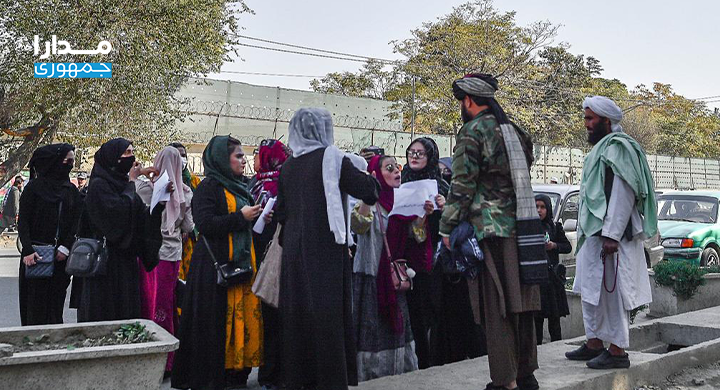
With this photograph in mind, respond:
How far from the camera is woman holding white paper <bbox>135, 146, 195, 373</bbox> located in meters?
6.00

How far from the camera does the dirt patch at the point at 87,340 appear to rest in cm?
411

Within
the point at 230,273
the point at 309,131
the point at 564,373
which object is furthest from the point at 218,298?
the point at 564,373

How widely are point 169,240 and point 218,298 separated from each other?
1.41 meters

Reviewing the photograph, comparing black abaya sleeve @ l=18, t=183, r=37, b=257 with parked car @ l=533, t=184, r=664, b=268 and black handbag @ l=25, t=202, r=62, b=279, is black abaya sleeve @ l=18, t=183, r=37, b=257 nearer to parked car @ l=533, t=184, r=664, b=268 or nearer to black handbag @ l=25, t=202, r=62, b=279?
black handbag @ l=25, t=202, r=62, b=279

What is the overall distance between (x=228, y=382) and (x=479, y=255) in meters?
2.13

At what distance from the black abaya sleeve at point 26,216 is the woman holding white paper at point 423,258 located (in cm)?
281

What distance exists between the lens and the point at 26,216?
5.99 meters

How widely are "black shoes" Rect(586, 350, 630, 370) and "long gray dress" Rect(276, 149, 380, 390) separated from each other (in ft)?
5.66

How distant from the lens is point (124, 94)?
1716cm

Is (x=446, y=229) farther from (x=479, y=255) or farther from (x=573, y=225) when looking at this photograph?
(x=573, y=225)

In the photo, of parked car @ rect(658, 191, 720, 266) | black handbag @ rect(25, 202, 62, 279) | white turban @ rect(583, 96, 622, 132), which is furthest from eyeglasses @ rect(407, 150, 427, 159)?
parked car @ rect(658, 191, 720, 266)

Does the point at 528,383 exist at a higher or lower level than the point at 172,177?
lower

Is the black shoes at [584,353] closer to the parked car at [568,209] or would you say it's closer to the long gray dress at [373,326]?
the long gray dress at [373,326]

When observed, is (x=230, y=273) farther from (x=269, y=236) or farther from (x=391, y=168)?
(x=391, y=168)
